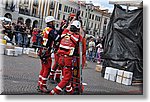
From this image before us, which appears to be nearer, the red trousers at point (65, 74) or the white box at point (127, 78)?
the red trousers at point (65, 74)

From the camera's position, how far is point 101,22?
4848 mm

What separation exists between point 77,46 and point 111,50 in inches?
31.5

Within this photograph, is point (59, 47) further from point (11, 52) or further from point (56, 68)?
point (11, 52)

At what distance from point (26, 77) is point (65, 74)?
1.73ft

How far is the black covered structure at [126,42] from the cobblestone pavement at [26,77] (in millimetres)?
354

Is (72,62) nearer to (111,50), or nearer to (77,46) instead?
(77,46)

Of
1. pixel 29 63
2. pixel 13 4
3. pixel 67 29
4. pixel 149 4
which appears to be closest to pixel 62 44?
pixel 67 29

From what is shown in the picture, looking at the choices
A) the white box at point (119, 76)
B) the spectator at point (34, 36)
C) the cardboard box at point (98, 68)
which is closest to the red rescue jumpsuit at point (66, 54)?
the spectator at point (34, 36)

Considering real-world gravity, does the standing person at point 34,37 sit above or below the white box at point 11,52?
above

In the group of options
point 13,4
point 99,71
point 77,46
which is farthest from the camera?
point 99,71

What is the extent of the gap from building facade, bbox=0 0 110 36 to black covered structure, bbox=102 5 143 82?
1.31ft

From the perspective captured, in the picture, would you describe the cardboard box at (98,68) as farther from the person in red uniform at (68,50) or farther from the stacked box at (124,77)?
the person in red uniform at (68,50)

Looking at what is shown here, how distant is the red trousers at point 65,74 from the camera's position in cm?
458

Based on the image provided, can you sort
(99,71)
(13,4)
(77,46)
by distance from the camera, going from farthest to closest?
1. (99,71)
2. (77,46)
3. (13,4)
